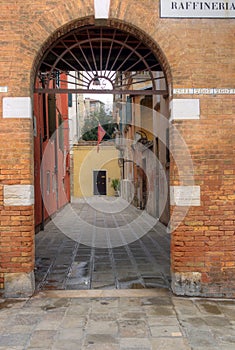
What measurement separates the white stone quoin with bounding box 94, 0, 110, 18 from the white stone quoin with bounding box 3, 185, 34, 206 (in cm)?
255

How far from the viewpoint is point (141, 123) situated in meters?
17.8

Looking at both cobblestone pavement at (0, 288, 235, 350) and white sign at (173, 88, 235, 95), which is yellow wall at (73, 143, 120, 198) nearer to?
white sign at (173, 88, 235, 95)

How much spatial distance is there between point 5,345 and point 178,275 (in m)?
2.49

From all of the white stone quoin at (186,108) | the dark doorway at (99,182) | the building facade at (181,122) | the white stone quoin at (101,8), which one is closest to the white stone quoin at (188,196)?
the building facade at (181,122)

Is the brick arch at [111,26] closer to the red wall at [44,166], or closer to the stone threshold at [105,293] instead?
the stone threshold at [105,293]

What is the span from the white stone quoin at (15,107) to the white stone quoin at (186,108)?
2.04m

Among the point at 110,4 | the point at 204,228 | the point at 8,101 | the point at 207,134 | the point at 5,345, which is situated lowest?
the point at 5,345

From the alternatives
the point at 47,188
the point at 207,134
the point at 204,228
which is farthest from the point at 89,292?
the point at 47,188

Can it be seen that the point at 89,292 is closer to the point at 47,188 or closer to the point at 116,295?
the point at 116,295

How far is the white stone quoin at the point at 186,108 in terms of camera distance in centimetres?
551

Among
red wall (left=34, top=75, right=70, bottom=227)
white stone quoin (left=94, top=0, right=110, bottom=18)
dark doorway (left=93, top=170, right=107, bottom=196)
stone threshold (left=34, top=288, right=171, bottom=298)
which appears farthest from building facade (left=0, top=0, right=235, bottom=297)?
dark doorway (left=93, top=170, right=107, bottom=196)

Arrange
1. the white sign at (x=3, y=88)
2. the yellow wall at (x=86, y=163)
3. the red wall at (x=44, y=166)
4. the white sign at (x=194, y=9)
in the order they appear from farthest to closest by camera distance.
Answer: the yellow wall at (x=86, y=163)
the red wall at (x=44, y=166)
the white sign at (x=194, y=9)
the white sign at (x=3, y=88)

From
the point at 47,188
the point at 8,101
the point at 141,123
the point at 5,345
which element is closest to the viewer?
the point at 5,345

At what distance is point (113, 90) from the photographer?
6.00 metres
